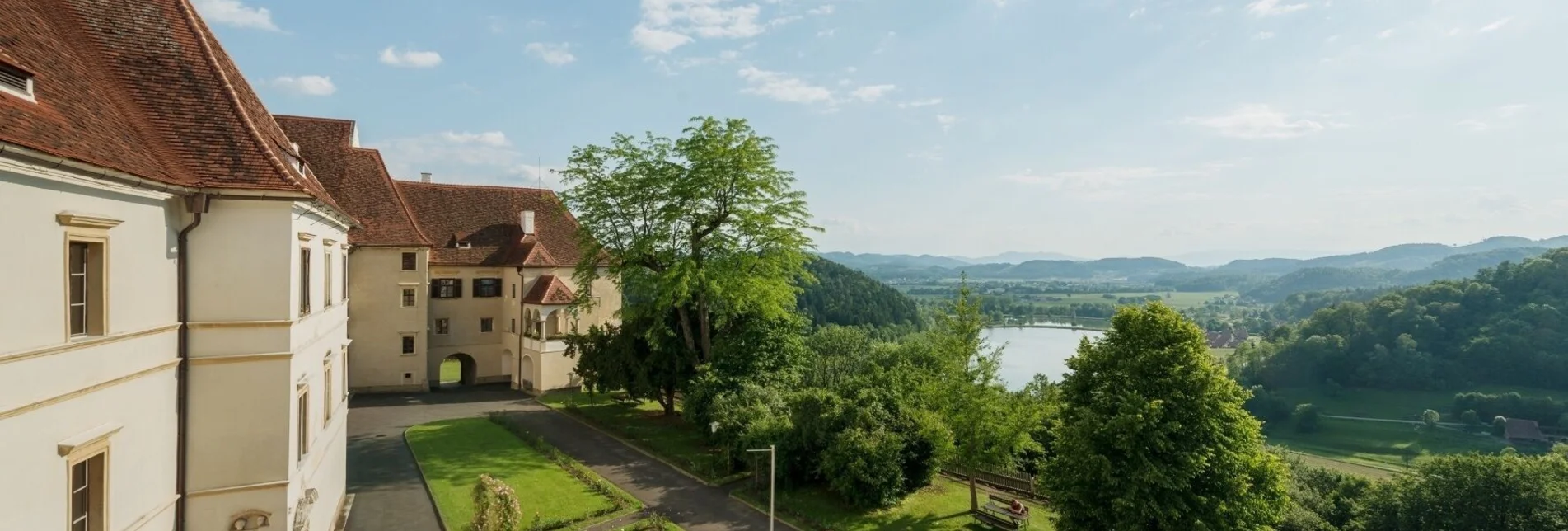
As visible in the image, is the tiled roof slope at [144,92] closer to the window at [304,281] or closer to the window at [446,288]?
the window at [304,281]

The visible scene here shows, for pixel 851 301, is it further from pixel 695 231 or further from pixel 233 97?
pixel 233 97

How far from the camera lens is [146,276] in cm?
943

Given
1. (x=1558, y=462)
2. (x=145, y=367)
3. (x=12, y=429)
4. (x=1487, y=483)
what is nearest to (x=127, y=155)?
(x=145, y=367)

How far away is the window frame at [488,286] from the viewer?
38469 mm

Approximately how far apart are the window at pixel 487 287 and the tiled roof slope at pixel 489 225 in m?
0.99

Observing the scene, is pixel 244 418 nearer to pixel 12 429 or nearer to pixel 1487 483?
pixel 12 429

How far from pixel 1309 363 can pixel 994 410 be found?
96.1 m

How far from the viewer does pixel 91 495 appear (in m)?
8.48

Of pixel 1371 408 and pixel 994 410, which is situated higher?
pixel 994 410

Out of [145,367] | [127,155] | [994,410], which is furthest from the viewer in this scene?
[994,410]

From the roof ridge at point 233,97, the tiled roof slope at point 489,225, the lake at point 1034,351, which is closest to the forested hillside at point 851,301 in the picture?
the lake at point 1034,351

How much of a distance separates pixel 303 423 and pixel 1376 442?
8839 cm

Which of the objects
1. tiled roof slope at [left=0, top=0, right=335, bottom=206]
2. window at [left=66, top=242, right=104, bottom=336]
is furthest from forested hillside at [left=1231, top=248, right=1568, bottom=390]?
window at [left=66, top=242, right=104, bottom=336]

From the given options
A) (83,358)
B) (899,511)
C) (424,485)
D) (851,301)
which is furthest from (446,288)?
(851,301)
